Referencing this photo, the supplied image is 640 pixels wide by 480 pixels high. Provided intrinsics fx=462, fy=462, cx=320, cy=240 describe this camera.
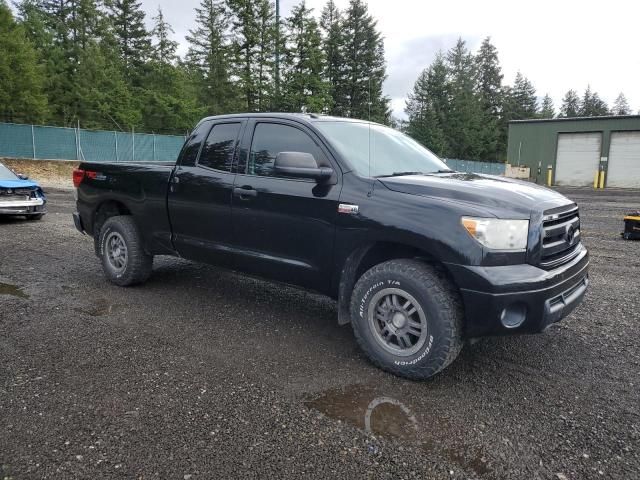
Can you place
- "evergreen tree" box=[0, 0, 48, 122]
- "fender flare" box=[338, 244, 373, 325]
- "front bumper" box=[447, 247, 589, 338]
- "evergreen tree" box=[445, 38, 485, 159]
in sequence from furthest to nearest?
1. "evergreen tree" box=[445, 38, 485, 159]
2. "evergreen tree" box=[0, 0, 48, 122]
3. "fender flare" box=[338, 244, 373, 325]
4. "front bumper" box=[447, 247, 589, 338]

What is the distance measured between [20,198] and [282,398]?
1000 centimetres

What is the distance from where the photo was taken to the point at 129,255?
5.26 m

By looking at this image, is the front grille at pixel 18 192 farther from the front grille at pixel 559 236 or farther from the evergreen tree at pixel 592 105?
the evergreen tree at pixel 592 105

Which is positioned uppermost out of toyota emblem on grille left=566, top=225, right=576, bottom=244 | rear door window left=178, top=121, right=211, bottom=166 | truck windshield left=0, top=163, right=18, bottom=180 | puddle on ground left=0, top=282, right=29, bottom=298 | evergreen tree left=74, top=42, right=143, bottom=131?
evergreen tree left=74, top=42, right=143, bottom=131

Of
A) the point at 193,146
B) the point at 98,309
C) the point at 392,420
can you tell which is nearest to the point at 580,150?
the point at 193,146

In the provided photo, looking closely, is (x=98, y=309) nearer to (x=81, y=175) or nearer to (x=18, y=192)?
(x=81, y=175)

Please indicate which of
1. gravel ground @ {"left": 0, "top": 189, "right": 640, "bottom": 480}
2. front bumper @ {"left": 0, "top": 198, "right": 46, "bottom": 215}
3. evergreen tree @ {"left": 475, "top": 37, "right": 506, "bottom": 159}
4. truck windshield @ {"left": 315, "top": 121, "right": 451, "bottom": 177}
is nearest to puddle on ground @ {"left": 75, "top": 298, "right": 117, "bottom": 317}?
gravel ground @ {"left": 0, "top": 189, "right": 640, "bottom": 480}

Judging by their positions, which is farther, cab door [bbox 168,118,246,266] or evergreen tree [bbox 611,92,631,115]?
evergreen tree [bbox 611,92,631,115]

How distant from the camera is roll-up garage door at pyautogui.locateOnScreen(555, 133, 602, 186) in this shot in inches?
1310

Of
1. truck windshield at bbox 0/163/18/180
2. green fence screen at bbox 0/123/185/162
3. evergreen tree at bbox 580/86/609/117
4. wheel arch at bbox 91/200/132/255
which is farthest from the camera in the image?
evergreen tree at bbox 580/86/609/117

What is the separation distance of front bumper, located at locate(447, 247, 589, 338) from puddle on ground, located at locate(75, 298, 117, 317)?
11.2 feet

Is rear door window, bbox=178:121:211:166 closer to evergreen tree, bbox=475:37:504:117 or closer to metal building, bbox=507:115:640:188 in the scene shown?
metal building, bbox=507:115:640:188

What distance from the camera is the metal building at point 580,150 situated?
31875 millimetres

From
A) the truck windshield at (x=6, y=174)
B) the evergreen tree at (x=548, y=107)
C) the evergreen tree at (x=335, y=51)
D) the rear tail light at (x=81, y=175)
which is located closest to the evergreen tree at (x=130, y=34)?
the evergreen tree at (x=335, y=51)
